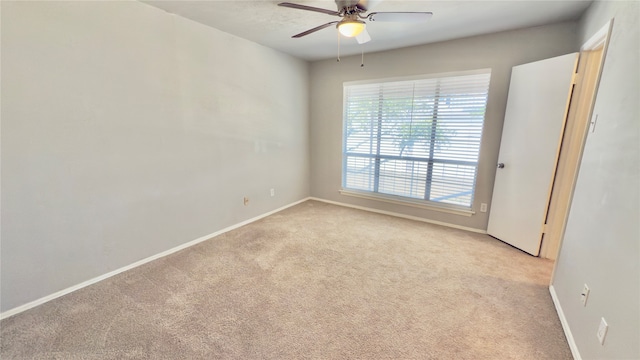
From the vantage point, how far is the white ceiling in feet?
7.16

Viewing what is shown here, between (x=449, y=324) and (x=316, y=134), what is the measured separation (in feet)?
11.1

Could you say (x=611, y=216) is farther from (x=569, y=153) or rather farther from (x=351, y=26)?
(x=351, y=26)

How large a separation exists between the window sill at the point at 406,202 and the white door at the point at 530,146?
17.8 inches

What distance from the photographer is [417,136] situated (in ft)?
11.6

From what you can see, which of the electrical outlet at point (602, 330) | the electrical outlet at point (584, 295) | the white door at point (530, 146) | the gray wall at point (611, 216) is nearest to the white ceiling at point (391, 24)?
the white door at point (530, 146)

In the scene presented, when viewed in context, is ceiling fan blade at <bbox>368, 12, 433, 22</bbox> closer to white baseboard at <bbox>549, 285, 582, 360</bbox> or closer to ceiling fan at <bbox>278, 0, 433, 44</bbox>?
ceiling fan at <bbox>278, 0, 433, 44</bbox>

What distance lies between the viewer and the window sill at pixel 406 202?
3391mm

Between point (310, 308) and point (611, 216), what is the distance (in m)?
1.87

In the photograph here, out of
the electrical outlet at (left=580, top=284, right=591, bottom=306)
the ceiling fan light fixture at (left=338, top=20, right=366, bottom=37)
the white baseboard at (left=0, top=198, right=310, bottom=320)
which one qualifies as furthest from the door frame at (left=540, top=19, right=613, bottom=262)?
the white baseboard at (left=0, top=198, right=310, bottom=320)

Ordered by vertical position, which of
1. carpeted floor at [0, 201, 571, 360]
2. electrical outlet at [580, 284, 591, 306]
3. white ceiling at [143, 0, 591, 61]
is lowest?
carpeted floor at [0, 201, 571, 360]

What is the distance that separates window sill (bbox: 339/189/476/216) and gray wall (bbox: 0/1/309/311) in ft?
6.03

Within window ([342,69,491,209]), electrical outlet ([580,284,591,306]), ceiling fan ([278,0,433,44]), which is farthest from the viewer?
window ([342,69,491,209])

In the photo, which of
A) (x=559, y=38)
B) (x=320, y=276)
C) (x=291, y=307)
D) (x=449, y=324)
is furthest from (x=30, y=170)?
(x=559, y=38)

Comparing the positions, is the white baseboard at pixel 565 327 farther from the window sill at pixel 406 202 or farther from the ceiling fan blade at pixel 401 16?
the ceiling fan blade at pixel 401 16
